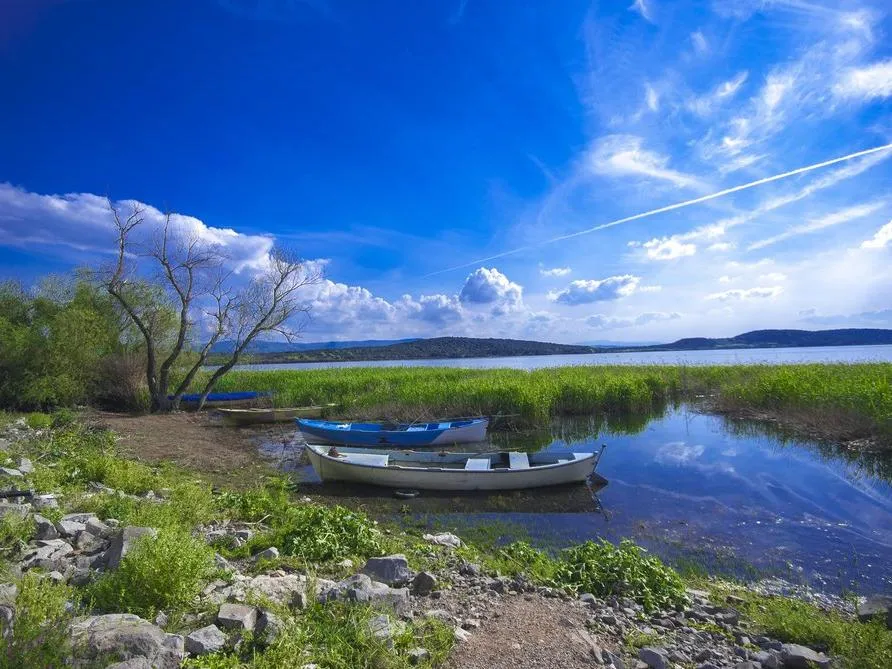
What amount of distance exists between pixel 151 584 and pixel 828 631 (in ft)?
21.7

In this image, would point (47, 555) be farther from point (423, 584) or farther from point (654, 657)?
point (654, 657)

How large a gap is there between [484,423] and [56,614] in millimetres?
14540

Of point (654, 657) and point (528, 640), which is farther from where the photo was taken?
point (528, 640)

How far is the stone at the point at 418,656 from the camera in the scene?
370 centimetres

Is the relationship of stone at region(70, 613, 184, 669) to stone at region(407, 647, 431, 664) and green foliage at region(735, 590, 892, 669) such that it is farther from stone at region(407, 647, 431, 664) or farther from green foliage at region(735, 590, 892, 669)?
green foliage at region(735, 590, 892, 669)

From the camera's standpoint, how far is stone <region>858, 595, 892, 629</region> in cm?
505

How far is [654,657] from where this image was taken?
13.4 ft

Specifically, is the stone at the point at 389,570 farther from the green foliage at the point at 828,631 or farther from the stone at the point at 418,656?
the green foliage at the point at 828,631

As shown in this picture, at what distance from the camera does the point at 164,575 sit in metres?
3.99

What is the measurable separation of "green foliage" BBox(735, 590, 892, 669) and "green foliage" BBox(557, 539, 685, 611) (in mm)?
893

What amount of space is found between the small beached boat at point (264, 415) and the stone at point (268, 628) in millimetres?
19345

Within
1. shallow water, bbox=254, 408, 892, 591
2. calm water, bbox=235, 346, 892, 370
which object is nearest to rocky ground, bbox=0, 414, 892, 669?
shallow water, bbox=254, 408, 892, 591

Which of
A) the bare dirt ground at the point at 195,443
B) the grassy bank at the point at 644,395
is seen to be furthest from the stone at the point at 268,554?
the grassy bank at the point at 644,395

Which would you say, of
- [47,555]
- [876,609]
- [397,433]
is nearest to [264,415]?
[397,433]
